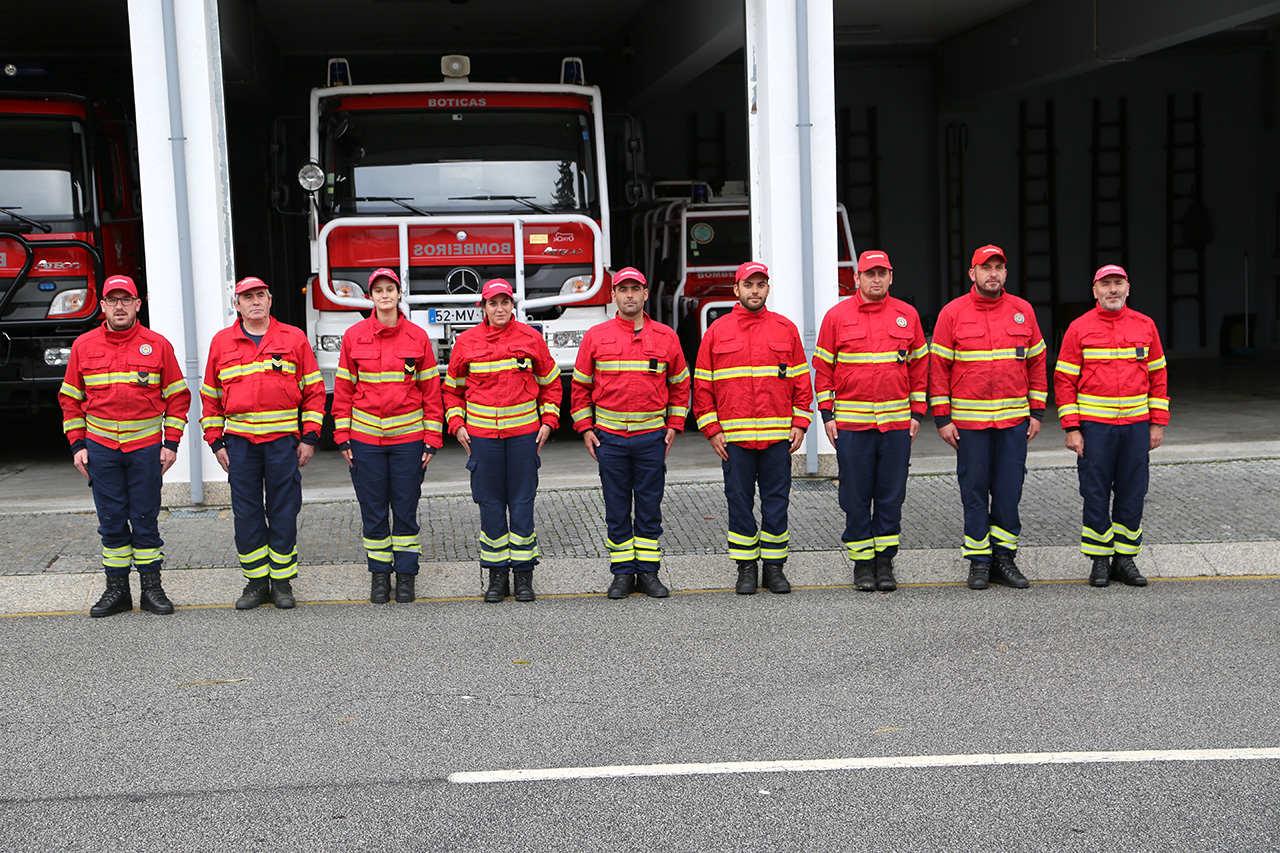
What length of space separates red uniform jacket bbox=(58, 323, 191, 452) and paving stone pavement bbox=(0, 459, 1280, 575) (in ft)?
3.30

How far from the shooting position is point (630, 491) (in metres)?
6.76

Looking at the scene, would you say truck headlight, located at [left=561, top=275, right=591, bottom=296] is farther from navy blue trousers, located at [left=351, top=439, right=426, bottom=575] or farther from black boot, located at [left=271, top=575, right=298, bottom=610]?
black boot, located at [left=271, top=575, right=298, bottom=610]

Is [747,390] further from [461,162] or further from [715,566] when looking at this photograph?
[461,162]

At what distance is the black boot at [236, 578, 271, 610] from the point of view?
657 centimetres

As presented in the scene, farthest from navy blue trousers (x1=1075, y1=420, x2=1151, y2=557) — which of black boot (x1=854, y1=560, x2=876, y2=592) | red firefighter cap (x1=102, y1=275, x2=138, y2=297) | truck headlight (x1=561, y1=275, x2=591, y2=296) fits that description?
truck headlight (x1=561, y1=275, x2=591, y2=296)

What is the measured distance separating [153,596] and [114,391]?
Result: 3.46ft

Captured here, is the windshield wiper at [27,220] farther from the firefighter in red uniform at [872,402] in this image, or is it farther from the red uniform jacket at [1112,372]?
the red uniform jacket at [1112,372]

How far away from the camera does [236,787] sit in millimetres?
4172

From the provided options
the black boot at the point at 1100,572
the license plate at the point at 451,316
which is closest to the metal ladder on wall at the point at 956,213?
the license plate at the point at 451,316

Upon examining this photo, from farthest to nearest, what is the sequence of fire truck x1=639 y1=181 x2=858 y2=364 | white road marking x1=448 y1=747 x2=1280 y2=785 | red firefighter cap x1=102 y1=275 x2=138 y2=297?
fire truck x1=639 y1=181 x2=858 y2=364
red firefighter cap x1=102 y1=275 x2=138 y2=297
white road marking x1=448 y1=747 x2=1280 y2=785

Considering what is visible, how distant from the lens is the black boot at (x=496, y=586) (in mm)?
6656

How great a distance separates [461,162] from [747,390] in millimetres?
5285

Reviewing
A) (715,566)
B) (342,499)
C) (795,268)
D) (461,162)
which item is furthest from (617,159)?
(715,566)

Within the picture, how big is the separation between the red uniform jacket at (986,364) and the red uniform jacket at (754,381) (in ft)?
2.42
